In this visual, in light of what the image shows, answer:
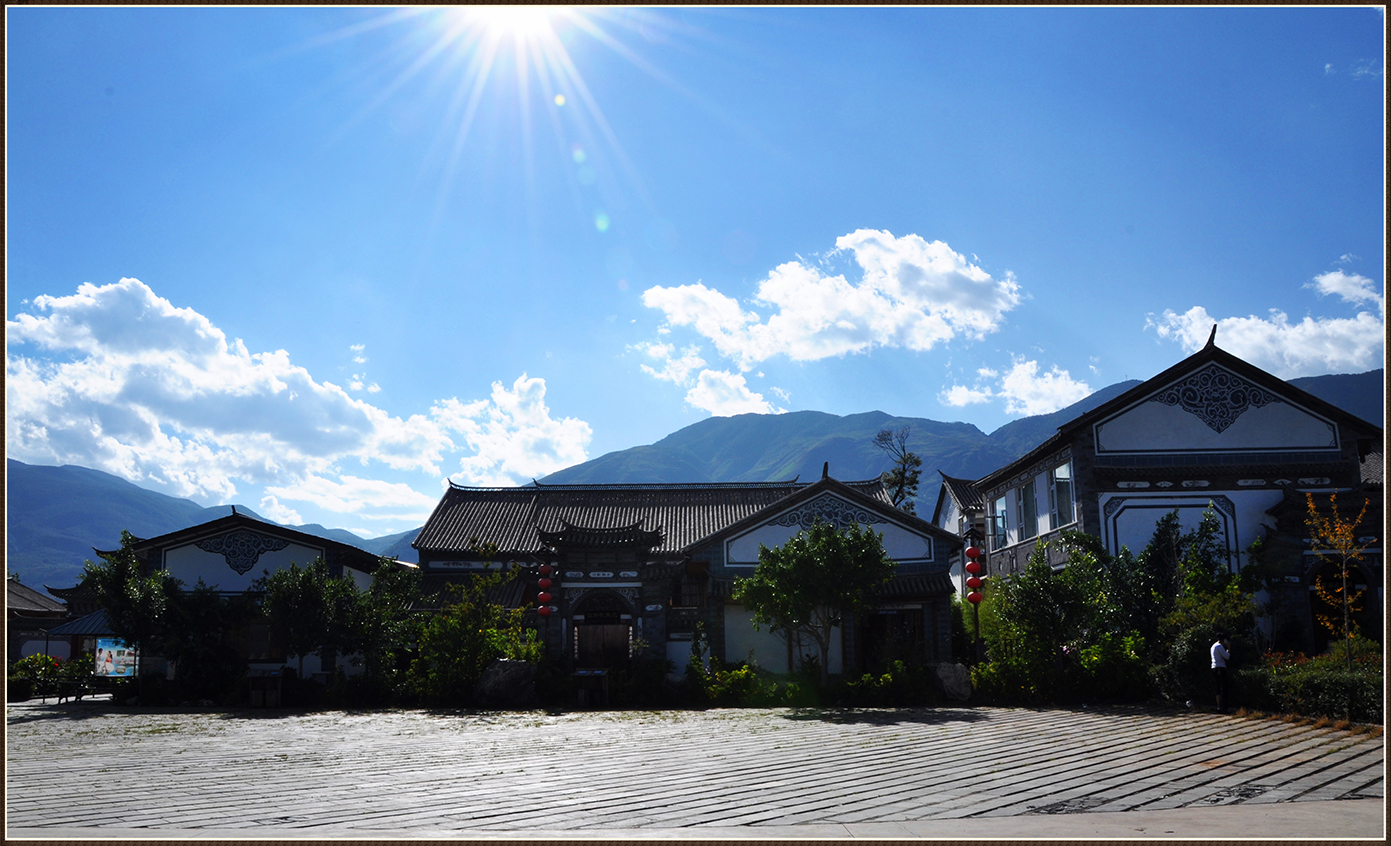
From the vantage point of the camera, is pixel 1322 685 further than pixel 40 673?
No

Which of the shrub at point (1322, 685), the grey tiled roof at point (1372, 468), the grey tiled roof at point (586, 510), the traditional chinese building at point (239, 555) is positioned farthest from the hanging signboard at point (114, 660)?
the grey tiled roof at point (1372, 468)

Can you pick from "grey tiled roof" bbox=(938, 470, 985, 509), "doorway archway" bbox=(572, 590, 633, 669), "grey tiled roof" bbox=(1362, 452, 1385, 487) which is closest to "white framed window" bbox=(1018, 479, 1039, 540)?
"grey tiled roof" bbox=(938, 470, 985, 509)

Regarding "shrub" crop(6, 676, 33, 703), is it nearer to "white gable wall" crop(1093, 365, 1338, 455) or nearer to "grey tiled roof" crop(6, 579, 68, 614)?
"grey tiled roof" crop(6, 579, 68, 614)

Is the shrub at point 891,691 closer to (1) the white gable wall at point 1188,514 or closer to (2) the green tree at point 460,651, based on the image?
(1) the white gable wall at point 1188,514

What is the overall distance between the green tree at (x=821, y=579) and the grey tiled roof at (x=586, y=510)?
10836 millimetres

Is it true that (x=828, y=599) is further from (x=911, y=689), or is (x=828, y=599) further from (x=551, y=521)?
(x=551, y=521)

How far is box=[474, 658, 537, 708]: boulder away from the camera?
70.7 ft

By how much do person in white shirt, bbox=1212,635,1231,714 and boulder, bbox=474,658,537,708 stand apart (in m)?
15.0

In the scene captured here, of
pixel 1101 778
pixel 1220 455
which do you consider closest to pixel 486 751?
pixel 1101 778

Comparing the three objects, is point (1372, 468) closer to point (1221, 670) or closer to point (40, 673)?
point (1221, 670)

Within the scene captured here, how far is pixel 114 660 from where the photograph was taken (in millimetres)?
26141

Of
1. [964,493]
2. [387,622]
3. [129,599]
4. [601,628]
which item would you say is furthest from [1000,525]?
[129,599]

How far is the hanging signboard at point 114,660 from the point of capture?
2602 centimetres

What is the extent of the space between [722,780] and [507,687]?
13576 millimetres
